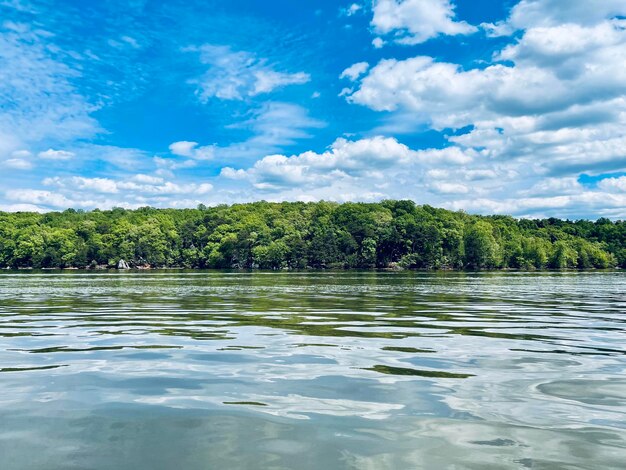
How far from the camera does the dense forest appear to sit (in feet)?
536

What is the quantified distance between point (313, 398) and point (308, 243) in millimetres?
160304

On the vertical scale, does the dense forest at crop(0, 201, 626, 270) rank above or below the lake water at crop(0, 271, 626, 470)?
above

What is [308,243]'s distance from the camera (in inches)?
6599

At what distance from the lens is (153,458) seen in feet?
16.7

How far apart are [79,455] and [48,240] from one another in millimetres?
194801

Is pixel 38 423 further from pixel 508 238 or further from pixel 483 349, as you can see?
pixel 508 238

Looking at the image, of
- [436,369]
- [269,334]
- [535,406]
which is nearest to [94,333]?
[269,334]

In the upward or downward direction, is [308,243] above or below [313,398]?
above

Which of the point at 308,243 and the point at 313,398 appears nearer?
the point at 313,398

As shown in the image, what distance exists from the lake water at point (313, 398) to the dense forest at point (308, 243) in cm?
14629

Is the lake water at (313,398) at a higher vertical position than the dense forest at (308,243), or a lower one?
lower

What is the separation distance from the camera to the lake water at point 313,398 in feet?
17.1

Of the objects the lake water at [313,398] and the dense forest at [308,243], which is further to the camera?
the dense forest at [308,243]

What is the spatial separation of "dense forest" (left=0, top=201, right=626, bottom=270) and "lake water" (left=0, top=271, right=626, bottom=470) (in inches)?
5760
